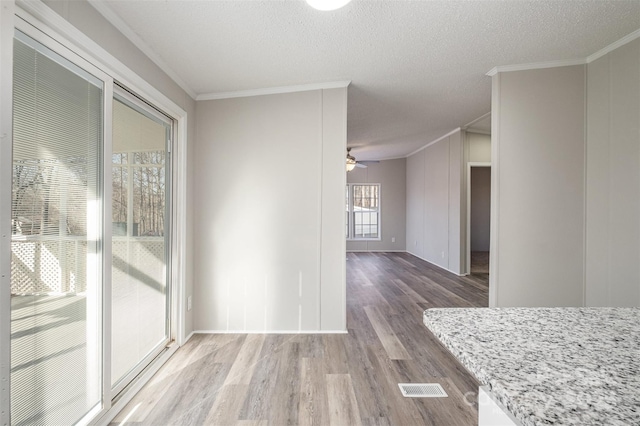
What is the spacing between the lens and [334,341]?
2.73 metres

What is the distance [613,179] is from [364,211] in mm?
6418

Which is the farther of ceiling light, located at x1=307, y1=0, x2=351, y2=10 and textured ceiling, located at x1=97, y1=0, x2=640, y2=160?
textured ceiling, located at x1=97, y1=0, x2=640, y2=160

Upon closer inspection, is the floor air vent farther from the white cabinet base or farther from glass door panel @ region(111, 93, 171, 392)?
glass door panel @ region(111, 93, 171, 392)

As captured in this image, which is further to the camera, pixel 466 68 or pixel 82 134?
pixel 466 68

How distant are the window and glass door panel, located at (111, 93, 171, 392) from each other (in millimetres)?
6468

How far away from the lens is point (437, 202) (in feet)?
20.4

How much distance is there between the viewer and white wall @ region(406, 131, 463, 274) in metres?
5.38

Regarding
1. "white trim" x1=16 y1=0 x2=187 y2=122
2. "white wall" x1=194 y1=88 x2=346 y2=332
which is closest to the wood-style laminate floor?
"white wall" x1=194 y1=88 x2=346 y2=332

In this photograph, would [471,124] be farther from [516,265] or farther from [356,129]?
[516,265]

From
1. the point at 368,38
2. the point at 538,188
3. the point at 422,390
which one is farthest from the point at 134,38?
the point at 538,188

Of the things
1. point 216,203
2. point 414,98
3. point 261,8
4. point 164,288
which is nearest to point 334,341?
point 164,288

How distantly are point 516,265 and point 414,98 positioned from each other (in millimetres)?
2276

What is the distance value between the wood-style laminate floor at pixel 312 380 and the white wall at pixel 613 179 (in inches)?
57.6

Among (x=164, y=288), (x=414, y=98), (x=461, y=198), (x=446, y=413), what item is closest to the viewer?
(x=446, y=413)
